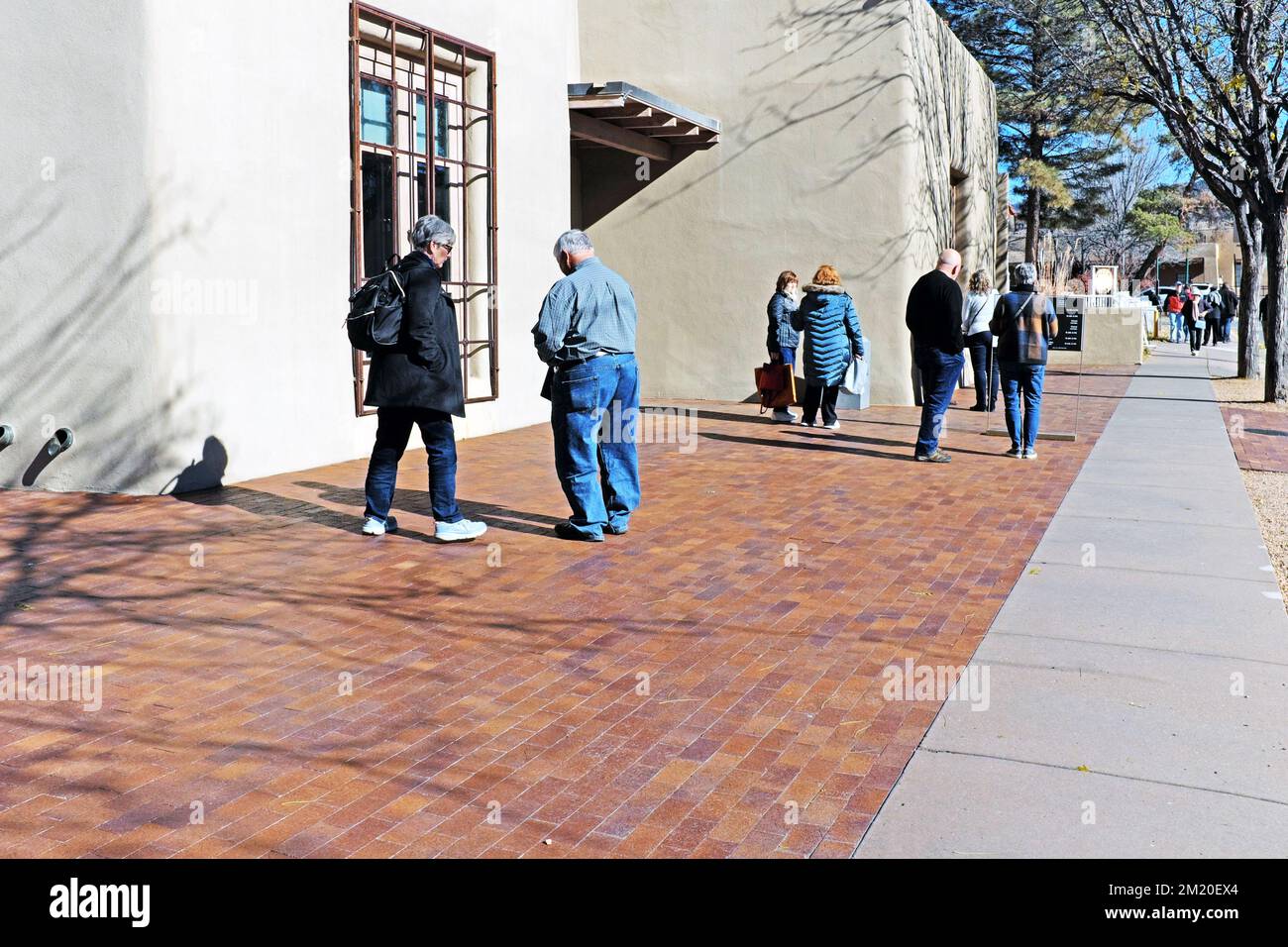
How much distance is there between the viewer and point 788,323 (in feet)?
46.6

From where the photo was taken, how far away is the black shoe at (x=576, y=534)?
757 centimetres

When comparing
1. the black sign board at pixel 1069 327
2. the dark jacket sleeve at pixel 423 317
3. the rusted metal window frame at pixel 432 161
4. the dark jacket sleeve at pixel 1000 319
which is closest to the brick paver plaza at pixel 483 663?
the dark jacket sleeve at pixel 423 317

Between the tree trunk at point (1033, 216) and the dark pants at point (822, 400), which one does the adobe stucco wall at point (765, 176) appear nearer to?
the dark pants at point (822, 400)

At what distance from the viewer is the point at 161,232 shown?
28.7ft

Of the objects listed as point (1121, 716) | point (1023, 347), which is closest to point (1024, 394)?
point (1023, 347)

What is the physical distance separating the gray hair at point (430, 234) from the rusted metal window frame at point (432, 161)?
10.00 feet

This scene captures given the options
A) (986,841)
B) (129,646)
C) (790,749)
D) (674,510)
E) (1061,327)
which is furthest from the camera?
(1061,327)

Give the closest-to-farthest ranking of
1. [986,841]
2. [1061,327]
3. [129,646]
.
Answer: [986,841], [129,646], [1061,327]

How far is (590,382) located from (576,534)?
0.92 meters

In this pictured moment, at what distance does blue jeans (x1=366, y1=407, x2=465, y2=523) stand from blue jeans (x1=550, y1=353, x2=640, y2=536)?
0.63 meters

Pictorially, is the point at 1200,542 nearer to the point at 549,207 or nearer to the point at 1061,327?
the point at 549,207

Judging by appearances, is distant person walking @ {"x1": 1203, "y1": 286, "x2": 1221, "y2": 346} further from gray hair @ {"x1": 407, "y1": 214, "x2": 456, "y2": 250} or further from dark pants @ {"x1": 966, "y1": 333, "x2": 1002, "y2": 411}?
gray hair @ {"x1": 407, "y1": 214, "x2": 456, "y2": 250}
